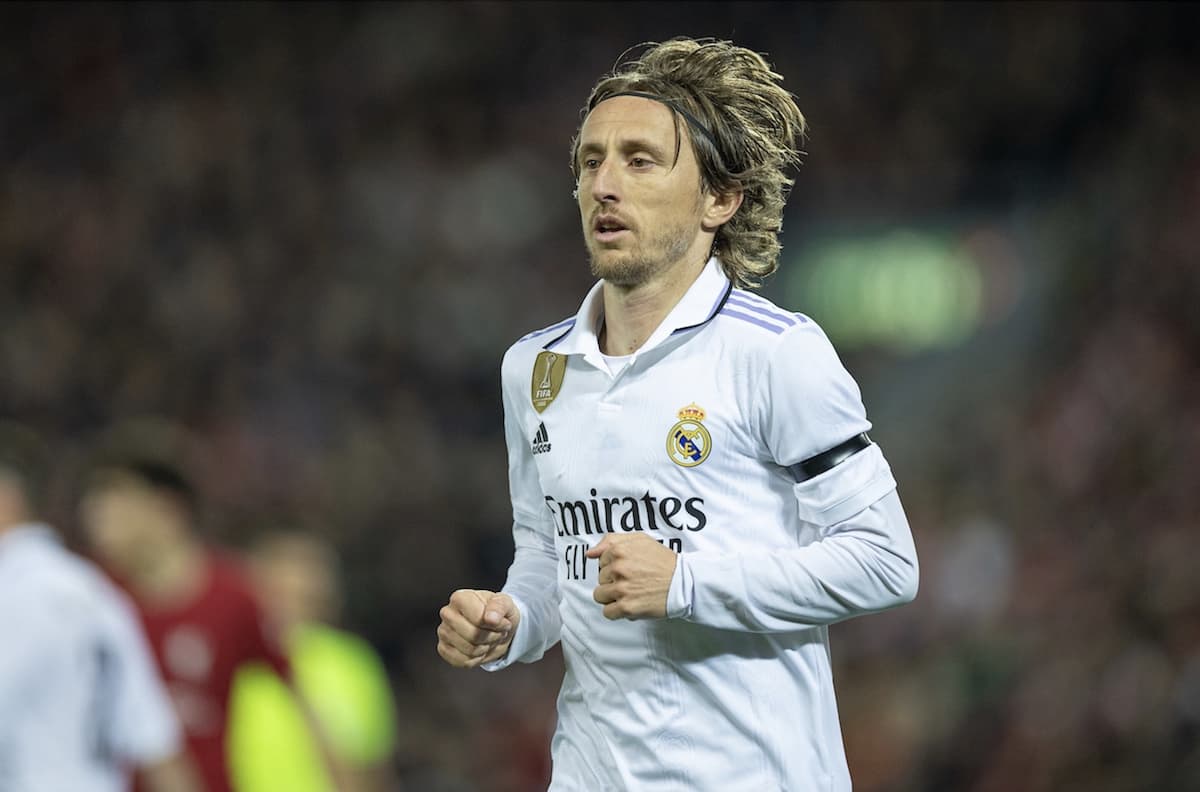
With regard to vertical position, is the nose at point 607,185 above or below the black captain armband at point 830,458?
above

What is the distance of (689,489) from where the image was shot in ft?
9.25

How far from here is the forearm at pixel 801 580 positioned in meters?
2.69

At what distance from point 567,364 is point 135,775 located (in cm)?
257

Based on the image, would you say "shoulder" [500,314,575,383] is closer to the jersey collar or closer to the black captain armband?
the jersey collar

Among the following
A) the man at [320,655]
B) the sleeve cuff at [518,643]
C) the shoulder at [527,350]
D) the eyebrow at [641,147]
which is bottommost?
the man at [320,655]

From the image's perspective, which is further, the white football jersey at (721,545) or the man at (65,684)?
the man at (65,684)

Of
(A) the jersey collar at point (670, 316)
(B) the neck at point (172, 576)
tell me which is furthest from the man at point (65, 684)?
(A) the jersey collar at point (670, 316)

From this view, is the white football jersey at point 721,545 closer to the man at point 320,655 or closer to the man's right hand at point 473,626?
the man's right hand at point 473,626

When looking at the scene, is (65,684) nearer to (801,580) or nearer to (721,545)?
(721,545)

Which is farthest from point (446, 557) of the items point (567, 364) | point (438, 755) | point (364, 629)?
point (567, 364)

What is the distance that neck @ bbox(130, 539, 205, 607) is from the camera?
529cm

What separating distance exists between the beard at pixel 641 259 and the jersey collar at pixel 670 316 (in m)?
0.05

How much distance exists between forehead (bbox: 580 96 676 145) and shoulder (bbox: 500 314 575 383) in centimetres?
38

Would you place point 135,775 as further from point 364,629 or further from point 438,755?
point 364,629
